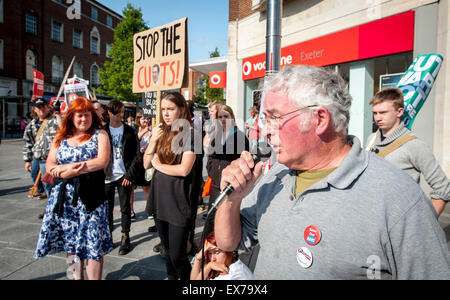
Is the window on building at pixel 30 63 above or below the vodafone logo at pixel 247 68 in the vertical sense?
above

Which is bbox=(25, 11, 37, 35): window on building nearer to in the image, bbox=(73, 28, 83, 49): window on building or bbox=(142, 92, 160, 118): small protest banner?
bbox=(73, 28, 83, 49): window on building

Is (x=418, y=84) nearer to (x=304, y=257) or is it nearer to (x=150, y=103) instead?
(x=304, y=257)

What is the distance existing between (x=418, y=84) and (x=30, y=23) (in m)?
34.5

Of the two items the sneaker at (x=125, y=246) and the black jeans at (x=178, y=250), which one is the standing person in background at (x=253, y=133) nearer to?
the black jeans at (x=178, y=250)

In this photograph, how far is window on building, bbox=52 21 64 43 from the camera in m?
30.1

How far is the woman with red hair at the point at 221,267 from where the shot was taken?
2244 millimetres

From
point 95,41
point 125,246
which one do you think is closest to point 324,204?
point 125,246

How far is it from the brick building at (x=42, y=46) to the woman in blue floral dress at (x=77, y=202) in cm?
2299

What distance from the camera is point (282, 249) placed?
1.22 metres

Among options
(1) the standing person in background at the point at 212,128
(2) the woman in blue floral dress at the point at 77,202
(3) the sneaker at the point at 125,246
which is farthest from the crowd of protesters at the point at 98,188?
(1) the standing person in background at the point at 212,128

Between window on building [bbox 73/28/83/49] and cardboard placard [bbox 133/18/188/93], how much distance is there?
113 ft

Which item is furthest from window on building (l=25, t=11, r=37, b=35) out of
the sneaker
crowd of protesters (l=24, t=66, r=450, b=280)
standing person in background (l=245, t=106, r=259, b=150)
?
crowd of protesters (l=24, t=66, r=450, b=280)
